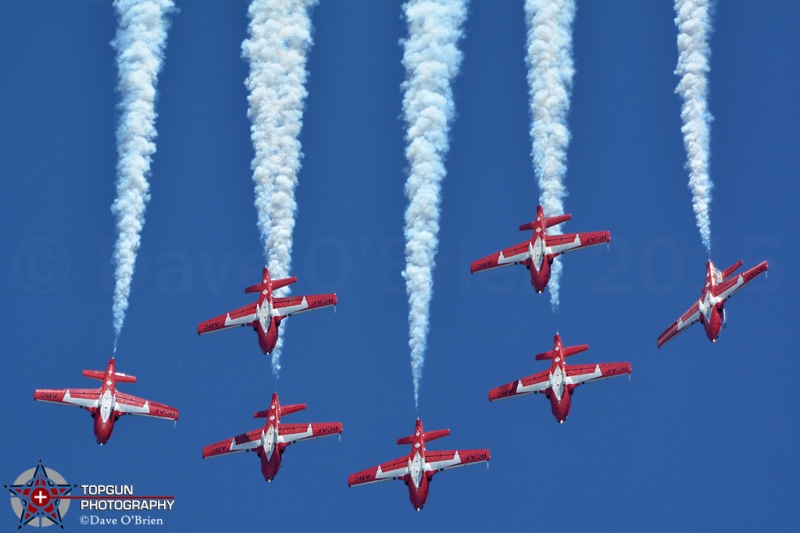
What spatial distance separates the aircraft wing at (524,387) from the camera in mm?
67438

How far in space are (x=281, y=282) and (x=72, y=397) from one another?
9084mm

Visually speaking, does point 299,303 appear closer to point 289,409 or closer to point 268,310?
point 268,310

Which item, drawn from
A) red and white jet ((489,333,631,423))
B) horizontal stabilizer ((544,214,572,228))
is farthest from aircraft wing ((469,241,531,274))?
red and white jet ((489,333,631,423))

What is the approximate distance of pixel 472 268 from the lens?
68.6 meters

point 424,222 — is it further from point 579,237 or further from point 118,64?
point 118,64

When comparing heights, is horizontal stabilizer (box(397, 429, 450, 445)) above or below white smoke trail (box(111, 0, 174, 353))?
below

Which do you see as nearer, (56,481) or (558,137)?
(558,137)

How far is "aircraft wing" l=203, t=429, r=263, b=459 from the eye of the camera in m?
68.2

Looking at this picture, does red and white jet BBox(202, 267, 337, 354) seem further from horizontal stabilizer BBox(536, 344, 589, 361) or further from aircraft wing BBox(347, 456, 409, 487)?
horizontal stabilizer BBox(536, 344, 589, 361)

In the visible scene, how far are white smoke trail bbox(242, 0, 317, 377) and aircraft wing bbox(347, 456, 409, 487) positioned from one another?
10008mm

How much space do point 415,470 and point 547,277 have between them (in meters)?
8.77

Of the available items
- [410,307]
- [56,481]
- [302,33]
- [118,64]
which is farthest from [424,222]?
[56,481]

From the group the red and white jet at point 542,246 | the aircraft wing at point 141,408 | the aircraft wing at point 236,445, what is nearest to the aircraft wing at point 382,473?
the aircraft wing at point 236,445

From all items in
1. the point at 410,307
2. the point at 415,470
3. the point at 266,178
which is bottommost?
the point at 415,470
